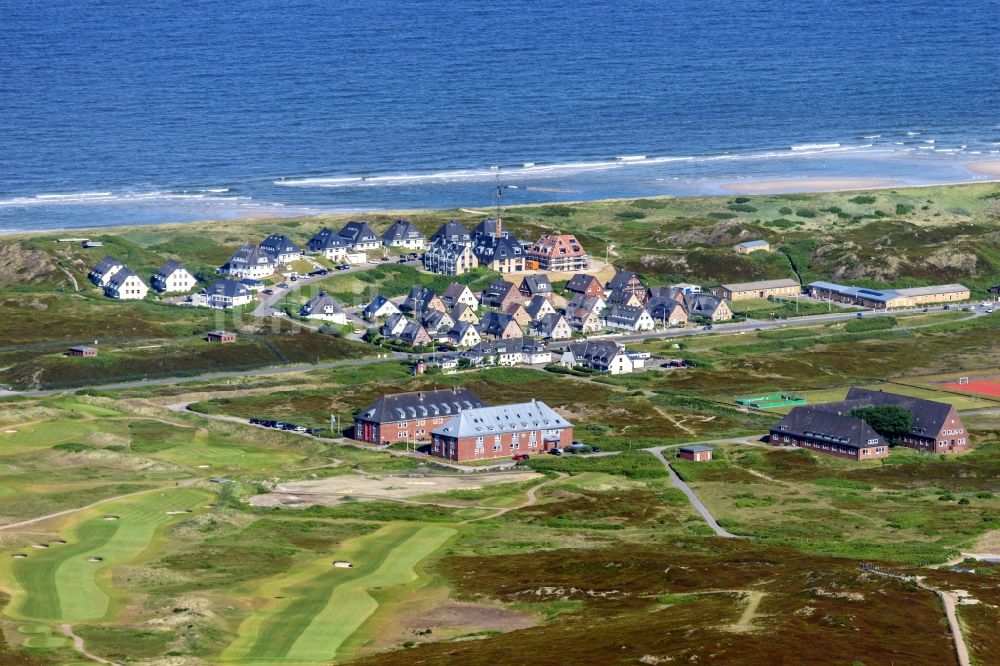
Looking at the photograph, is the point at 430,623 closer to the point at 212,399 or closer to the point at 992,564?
the point at 992,564

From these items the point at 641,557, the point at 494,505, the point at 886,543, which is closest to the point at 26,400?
the point at 494,505

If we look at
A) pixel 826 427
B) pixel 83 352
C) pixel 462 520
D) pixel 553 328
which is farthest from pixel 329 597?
pixel 553 328

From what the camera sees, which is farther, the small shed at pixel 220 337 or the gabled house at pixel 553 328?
the gabled house at pixel 553 328

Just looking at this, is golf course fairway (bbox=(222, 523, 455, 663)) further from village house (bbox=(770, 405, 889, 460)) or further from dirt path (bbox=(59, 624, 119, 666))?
village house (bbox=(770, 405, 889, 460))

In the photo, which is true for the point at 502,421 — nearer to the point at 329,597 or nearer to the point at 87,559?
the point at 329,597

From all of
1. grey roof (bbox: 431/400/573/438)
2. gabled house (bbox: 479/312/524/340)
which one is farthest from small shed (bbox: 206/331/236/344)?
grey roof (bbox: 431/400/573/438)

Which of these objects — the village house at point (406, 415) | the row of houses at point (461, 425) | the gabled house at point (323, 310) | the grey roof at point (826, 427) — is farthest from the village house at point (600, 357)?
the grey roof at point (826, 427)

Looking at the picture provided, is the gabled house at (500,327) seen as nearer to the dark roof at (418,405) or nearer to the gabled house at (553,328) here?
the gabled house at (553,328)
